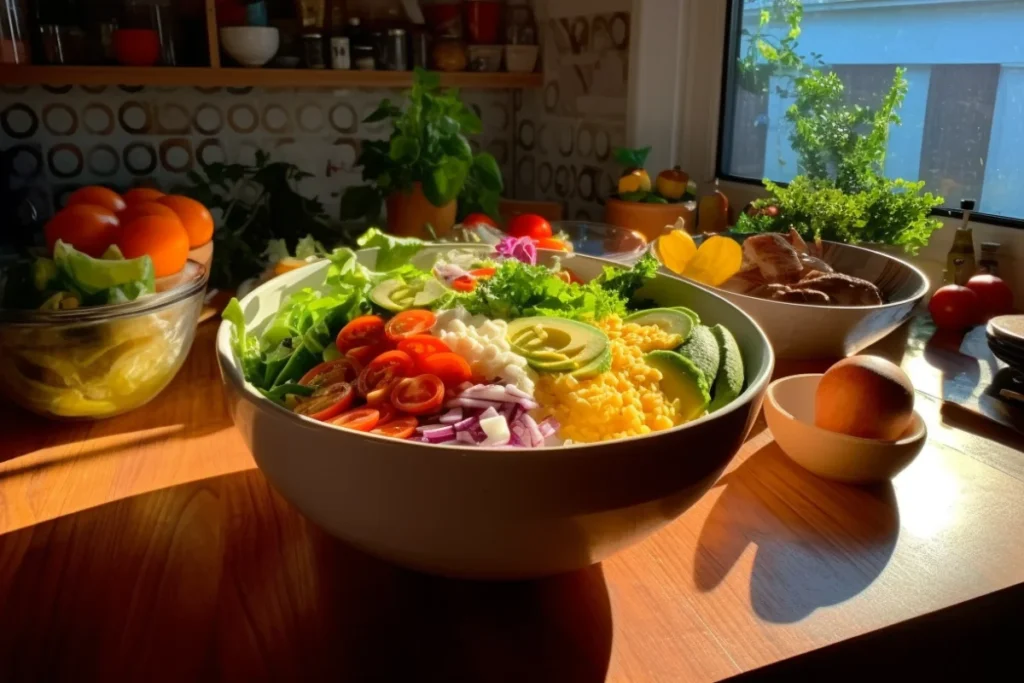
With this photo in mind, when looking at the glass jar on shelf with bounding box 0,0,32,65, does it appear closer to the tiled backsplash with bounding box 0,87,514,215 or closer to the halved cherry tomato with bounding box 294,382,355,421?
the tiled backsplash with bounding box 0,87,514,215

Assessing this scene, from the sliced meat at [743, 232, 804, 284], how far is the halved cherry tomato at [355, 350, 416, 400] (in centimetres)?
62

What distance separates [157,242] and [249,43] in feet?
2.91

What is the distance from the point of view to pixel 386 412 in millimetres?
577

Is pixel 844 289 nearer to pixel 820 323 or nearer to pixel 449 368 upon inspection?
pixel 820 323

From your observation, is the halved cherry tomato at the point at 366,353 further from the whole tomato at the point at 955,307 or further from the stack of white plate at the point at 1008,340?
the whole tomato at the point at 955,307

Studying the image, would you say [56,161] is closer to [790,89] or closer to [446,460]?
[790,89]

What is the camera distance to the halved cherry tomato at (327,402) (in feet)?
1.91

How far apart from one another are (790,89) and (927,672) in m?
1.29

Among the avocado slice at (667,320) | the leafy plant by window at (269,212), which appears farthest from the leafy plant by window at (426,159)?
the avocado slice at (667,320)

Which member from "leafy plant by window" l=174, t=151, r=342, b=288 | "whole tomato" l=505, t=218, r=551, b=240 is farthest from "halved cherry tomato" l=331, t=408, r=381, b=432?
"leafy plant by window" l=174, t=151, r=342, b=288

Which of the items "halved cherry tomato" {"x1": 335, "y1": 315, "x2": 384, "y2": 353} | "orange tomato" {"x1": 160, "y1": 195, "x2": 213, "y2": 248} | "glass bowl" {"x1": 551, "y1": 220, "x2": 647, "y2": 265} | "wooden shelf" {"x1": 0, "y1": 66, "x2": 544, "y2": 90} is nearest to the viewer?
"halved cherry tomato" {"x1": 335, "y1": 315, "x2": 384, "y2": 353}

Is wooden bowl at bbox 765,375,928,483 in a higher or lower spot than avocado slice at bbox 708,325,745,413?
lower

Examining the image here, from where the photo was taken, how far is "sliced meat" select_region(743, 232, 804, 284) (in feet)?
3.45

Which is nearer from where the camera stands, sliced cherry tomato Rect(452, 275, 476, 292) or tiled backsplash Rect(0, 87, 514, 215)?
sliced cherry tomato Rect(452, 275, 476, 292)
